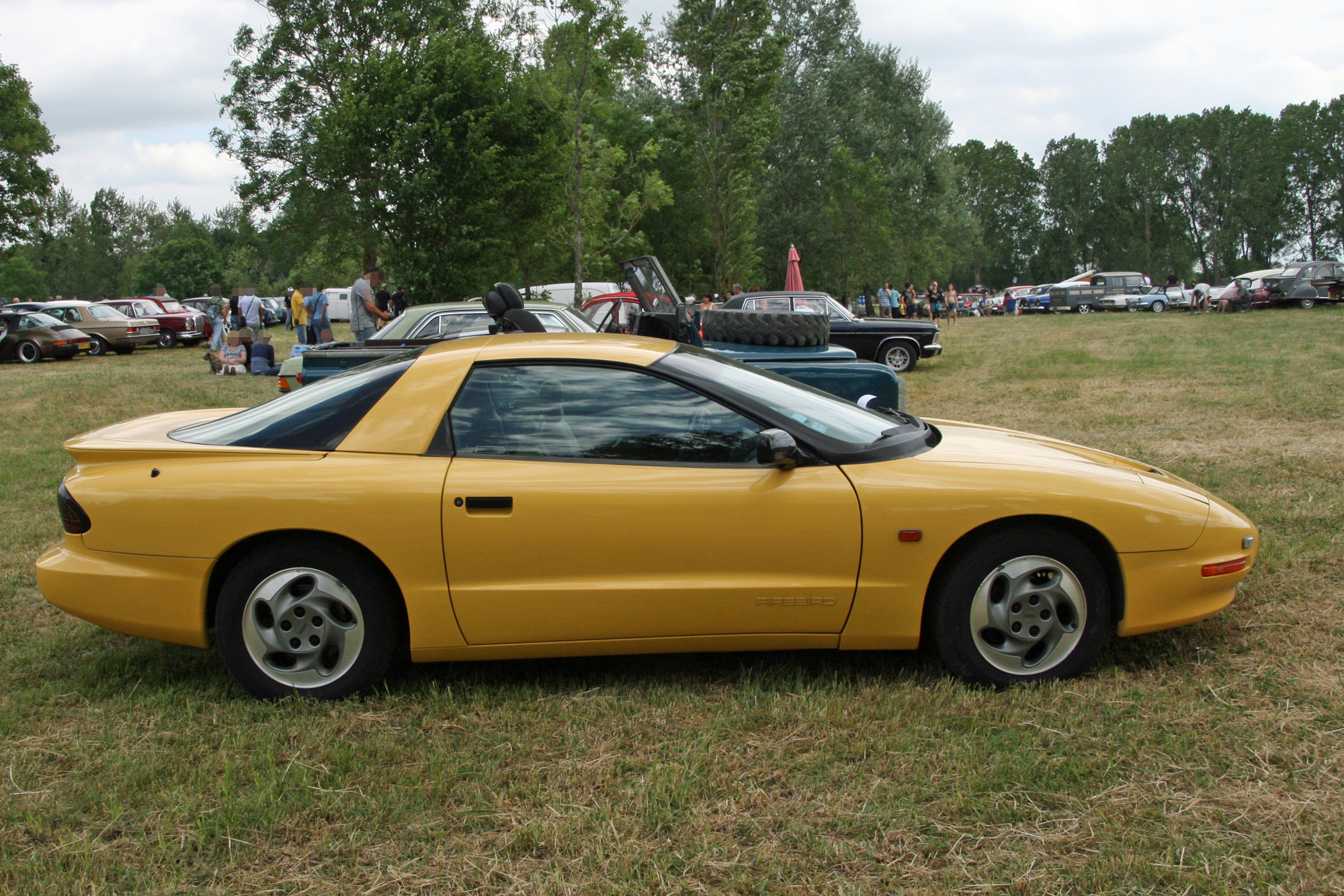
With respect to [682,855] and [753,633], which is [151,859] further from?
[753,633]

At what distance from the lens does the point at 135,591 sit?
10.9 feet

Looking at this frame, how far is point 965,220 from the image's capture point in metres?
58.5

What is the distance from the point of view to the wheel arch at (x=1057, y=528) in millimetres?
3338

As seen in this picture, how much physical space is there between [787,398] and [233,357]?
50.1 ft

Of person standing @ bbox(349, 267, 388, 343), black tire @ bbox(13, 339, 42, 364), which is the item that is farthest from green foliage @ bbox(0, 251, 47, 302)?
person standing @ bbox(349, 267, 388, 343)

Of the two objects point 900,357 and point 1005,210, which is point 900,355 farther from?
point 1005,210

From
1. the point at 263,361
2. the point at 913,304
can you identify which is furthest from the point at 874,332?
the point at 913,304

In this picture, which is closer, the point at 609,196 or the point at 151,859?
the point at 151,859

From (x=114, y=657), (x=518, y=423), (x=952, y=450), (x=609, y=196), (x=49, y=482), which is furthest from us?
(x=609, y=196)

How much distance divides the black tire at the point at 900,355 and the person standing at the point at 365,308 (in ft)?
27.7

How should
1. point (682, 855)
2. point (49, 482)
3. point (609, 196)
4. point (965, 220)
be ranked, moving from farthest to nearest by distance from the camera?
1. point (965, 220)
2. point (609, 196)
3. point (49, 482)
4. point (682, 855)

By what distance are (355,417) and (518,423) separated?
0.58m

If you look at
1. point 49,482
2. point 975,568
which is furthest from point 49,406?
point 975,568

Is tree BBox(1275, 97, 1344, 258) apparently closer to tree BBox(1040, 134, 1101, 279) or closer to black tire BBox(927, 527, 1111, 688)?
tree BBox(1040, 134, 1101, 279)
